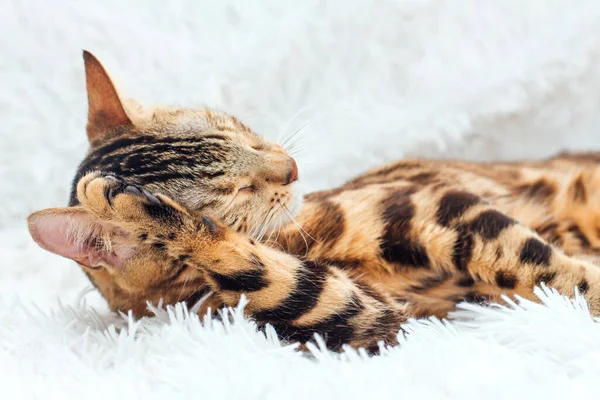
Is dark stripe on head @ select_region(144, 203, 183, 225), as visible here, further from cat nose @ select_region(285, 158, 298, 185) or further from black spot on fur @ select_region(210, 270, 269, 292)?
cat nose @ select_region(285, 158, 298, 185)

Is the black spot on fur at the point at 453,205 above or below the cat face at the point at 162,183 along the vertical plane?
below

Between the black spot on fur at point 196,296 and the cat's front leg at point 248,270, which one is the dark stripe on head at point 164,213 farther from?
the black spot on fur at point 196,296

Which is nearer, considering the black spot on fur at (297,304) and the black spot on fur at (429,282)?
the black spot on fur at (297,304)

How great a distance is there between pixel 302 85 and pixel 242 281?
972 millimetres

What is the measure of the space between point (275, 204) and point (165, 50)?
81cm

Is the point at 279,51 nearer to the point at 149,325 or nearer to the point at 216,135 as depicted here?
the point at 216,135

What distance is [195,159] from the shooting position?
0.89m

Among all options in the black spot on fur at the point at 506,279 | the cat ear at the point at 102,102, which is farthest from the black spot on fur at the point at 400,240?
the cat ear at the point at 102,102

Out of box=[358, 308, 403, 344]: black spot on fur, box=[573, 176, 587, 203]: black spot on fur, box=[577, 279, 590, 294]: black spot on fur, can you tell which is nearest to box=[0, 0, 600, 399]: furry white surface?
box=[358, 308, 403, 344]: black spot on fur

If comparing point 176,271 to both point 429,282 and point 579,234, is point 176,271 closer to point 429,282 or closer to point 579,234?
point 429,282

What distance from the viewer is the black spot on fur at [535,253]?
0.94 m

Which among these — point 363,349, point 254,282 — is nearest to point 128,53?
point 254,282

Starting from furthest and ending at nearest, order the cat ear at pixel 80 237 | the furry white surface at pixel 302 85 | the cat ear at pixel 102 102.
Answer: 1. the furry white surface at pixel 302 85
2. the cat ear at pixel 102 102
3. the cat ear at pixel 80 237

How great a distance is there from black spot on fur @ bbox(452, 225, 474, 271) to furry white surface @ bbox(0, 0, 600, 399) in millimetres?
73
